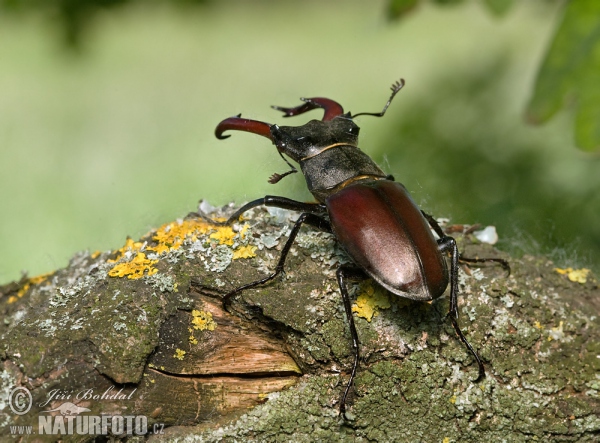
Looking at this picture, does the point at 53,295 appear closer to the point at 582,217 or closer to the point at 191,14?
the point at 582,217

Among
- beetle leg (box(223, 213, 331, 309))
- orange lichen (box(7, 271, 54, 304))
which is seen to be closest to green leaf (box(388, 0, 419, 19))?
beetle leg (box(223, 213, 331, 309))

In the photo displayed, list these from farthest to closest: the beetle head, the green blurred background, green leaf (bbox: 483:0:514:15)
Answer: the green blurred background < green leaf (bbox: 483:0:514:15) < the beetle head

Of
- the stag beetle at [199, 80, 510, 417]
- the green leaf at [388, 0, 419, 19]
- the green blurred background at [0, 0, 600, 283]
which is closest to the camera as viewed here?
the stag beetle at [199, 80, 510, 417]

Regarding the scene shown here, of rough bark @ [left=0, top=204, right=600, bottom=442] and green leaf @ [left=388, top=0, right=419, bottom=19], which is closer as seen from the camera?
rough bark @ [left=0, top=204, right=600, bottom=442]

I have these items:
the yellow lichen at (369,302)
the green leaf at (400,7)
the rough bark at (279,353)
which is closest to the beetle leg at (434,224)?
the rough bark at (279,353)

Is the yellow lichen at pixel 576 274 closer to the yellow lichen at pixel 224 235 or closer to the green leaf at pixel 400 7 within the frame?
the yellow lichen at pixel 224 235

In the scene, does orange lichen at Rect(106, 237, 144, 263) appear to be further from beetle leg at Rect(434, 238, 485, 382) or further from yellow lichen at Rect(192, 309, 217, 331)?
beetle leg at Rect(434, 238, 485, 382)
